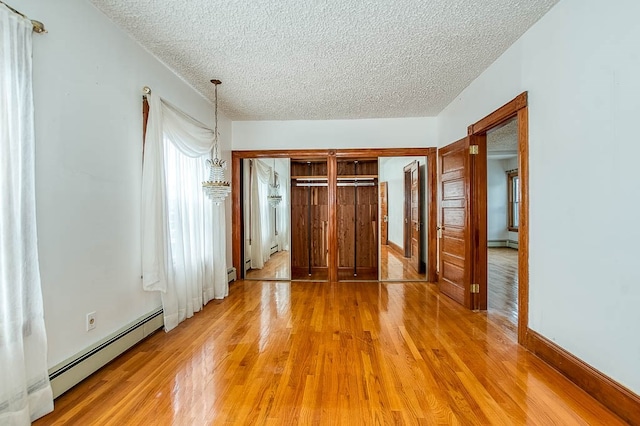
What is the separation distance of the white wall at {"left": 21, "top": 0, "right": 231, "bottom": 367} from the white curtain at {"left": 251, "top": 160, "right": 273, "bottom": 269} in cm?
261

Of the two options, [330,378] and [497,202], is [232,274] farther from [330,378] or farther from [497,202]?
[497,202]

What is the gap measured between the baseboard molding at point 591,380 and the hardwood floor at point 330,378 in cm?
5

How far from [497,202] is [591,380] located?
8.13 metres

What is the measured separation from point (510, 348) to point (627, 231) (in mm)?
1309

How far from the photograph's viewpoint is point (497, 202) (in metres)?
8.88

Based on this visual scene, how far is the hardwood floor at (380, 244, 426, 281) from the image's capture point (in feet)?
16.3

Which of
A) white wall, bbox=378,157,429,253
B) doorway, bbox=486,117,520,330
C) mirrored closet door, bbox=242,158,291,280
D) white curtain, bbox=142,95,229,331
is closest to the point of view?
white curtain, bbox=142,95,229,331

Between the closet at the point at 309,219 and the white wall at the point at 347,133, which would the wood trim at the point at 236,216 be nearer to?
the white wall at the point at 347,133

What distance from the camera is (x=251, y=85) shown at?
3.43 m

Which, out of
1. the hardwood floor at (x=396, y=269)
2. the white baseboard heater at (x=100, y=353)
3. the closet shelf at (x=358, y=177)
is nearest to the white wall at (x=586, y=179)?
the hardwood floor at (x=396, y=269)

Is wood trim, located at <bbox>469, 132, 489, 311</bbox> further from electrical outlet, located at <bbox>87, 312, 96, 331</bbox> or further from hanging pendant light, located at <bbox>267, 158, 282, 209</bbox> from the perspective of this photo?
electrical outlet, located at <bbox>87, 312, 96, 331</bbox>

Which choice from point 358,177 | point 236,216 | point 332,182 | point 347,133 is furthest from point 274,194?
point 347,133

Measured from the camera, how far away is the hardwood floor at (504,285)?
3.33 meters

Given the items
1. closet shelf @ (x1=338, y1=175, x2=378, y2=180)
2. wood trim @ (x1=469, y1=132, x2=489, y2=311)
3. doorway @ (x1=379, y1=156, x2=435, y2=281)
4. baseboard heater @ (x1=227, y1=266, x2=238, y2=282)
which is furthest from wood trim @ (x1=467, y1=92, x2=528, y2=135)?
baseboard heater @ (x1=227, y1=266, x2=238, y2=282)
